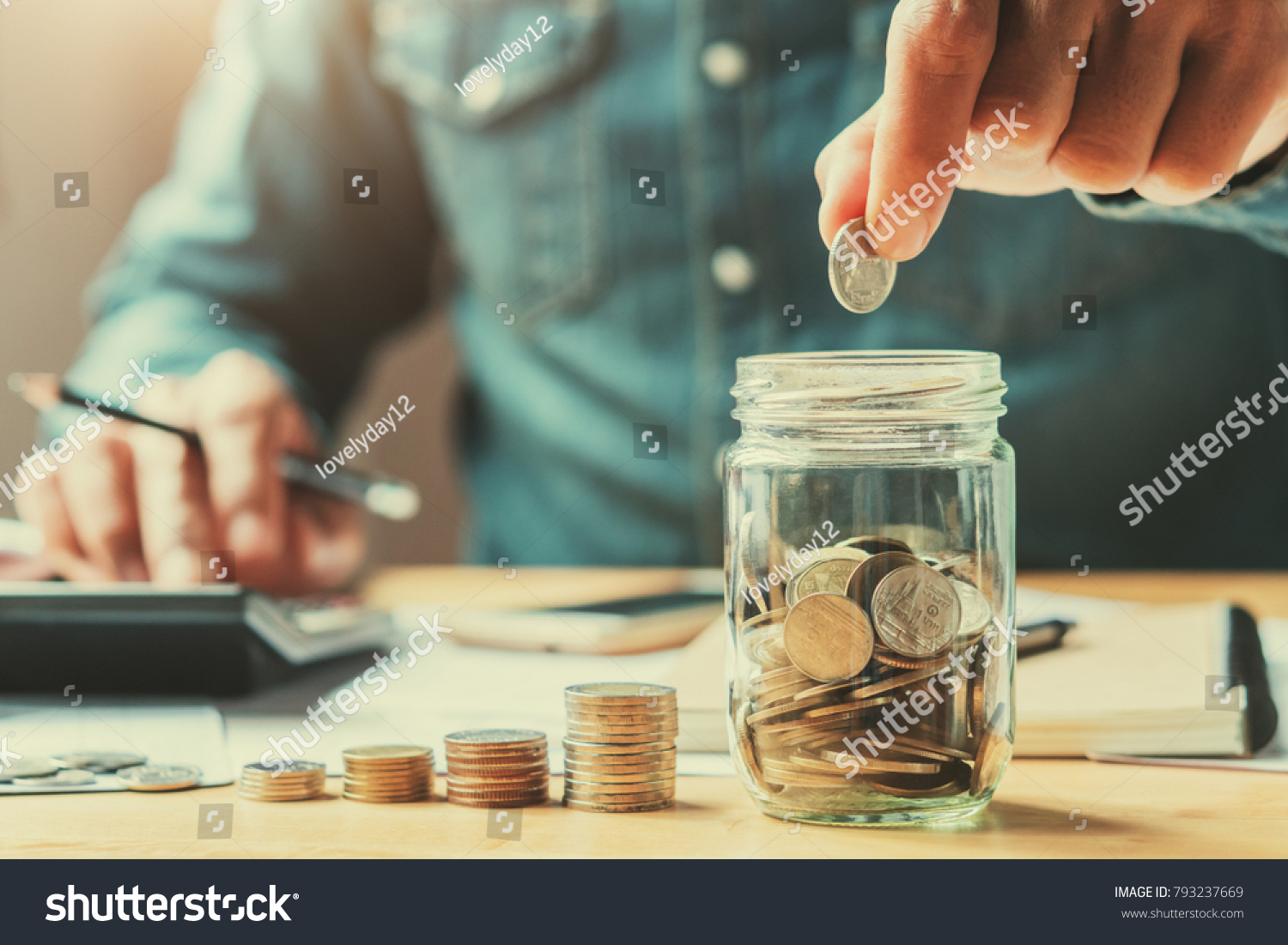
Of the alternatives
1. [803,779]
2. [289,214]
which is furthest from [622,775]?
[289,214]

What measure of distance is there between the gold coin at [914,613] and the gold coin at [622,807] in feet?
0.63

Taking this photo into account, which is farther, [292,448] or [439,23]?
[439,23]

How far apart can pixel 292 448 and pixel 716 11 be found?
1.00 meters

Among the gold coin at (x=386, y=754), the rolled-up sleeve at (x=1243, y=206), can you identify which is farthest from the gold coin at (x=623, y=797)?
the rolled-up sleeve at (x=1243, y=206)

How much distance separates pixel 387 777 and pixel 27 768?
0.26 meters

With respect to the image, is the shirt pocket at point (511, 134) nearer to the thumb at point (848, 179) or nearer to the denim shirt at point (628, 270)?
the denim shirt at point (628, 270)

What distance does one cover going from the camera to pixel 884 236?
64cm

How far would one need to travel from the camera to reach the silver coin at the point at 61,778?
729 mm

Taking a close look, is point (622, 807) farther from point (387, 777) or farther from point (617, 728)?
point (387, 777)

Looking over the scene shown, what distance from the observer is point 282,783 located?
0.71 meters

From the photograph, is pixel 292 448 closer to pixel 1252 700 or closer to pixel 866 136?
pixel 866 136

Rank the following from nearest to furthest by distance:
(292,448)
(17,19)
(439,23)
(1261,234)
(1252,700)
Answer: (1252,700) → (1261,234) → (292,448) → (439,23) → (17,19)

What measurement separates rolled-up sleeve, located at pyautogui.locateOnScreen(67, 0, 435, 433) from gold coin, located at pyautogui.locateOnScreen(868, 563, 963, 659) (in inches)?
54.9
